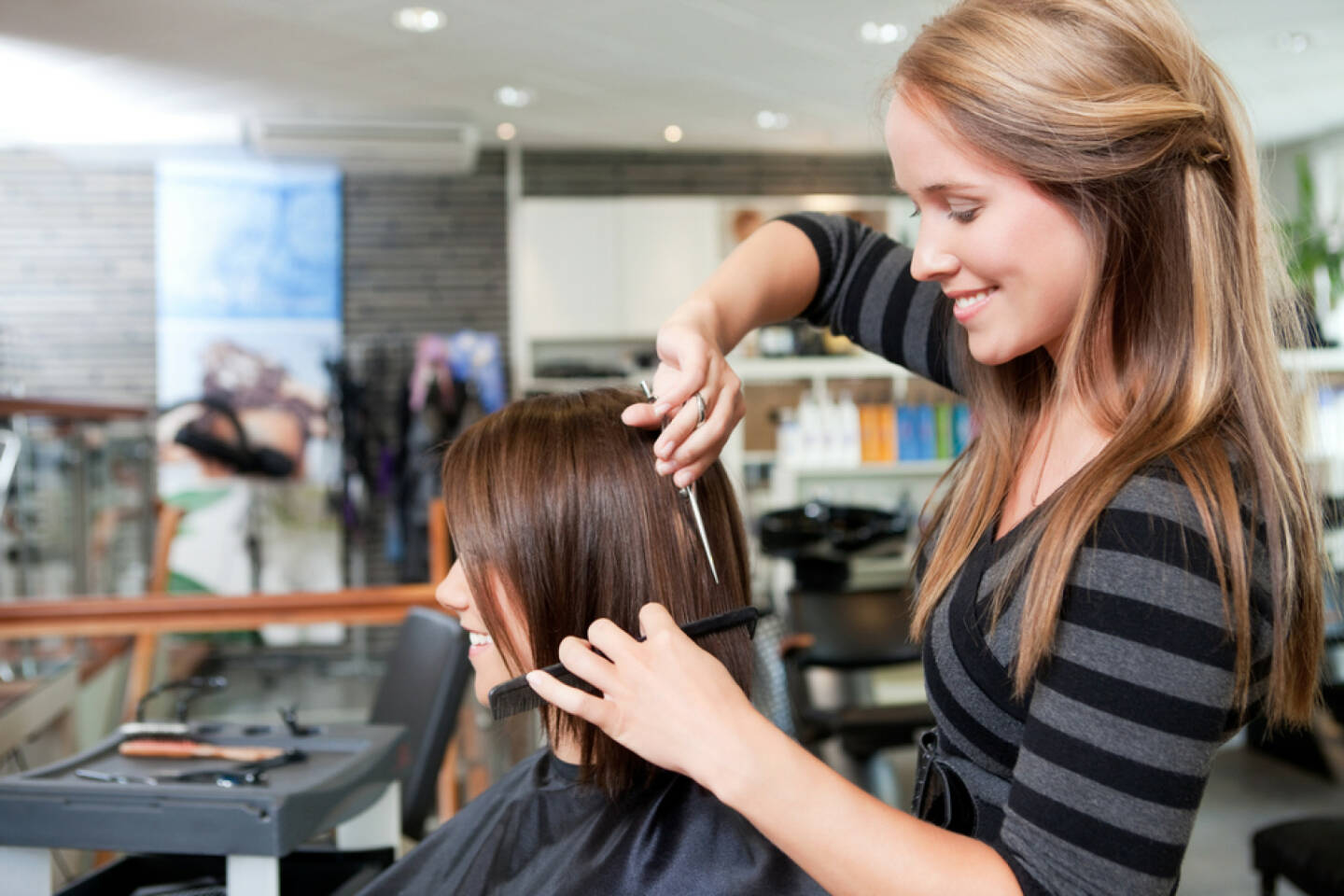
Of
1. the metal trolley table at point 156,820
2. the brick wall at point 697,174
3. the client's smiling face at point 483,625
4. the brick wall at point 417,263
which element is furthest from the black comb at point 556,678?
the brick wall at point 697,174

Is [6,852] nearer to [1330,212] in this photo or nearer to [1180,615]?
[1180,615]

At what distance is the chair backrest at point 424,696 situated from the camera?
1957mm

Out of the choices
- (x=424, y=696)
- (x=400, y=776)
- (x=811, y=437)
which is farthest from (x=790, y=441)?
(x=400, y=776)

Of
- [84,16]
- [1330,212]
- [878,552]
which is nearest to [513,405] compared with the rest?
[878,552]

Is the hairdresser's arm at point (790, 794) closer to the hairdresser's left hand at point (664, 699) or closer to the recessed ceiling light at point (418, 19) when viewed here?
the hairdresser's left hand at point (664, 699)

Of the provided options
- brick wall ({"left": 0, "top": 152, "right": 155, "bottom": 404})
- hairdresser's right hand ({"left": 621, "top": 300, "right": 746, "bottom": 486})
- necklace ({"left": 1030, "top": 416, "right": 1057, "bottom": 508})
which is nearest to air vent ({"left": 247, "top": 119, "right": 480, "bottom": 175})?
brick wall ({"left": 0, "top": 152, "right": 155, "bottom": 404})

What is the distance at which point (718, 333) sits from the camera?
3.68 ft

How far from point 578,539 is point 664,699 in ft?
1.37

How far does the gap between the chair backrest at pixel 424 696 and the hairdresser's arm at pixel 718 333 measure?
3.42 feet

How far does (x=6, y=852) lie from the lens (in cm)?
119

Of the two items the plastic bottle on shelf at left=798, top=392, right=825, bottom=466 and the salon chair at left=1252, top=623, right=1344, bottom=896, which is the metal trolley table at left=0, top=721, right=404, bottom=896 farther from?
the plastic bottle on shelf at left=798, top=392, right=825, bottom=466

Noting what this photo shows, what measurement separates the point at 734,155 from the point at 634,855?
638 centimetres

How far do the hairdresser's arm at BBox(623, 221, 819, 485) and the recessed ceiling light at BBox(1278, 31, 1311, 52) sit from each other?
181 inches

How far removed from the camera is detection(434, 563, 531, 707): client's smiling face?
3.82ft
